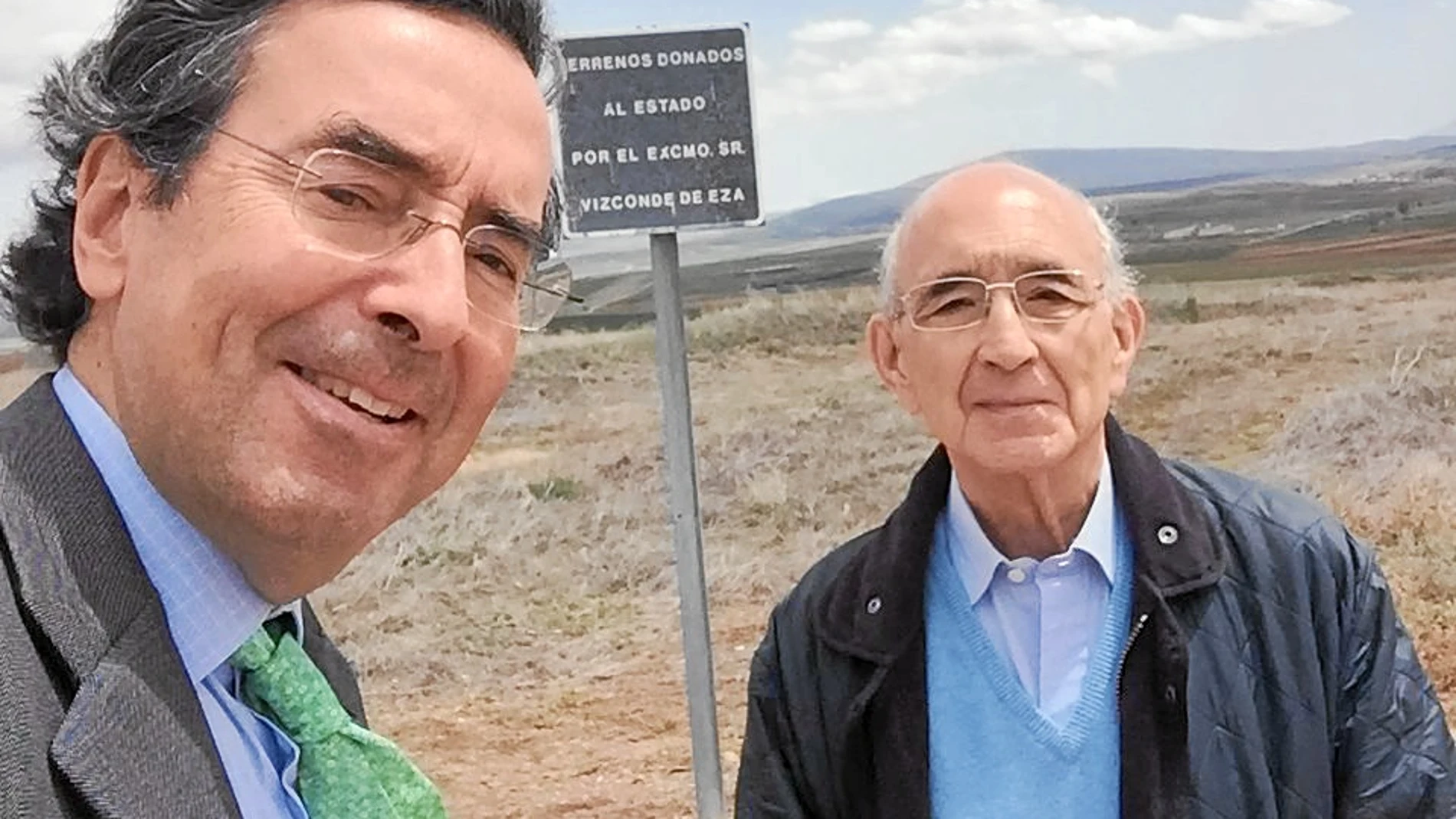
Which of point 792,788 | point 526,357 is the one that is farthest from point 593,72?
point 526,357

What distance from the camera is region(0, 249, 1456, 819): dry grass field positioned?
5637 mm

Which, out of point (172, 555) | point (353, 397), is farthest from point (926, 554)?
point (172, 555)

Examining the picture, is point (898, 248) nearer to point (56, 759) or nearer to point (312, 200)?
point (312, 200)

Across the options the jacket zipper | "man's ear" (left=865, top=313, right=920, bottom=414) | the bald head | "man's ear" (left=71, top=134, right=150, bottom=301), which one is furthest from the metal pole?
"man's ear" (left=71, top=134, right=150, bottom=301)

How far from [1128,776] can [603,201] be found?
1973 millimetres

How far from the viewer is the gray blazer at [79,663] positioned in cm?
100

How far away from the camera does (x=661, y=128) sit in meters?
3.17

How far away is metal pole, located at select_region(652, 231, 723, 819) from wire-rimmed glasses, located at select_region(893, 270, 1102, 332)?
4.80ft

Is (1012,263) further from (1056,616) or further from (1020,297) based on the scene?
(1056,616)

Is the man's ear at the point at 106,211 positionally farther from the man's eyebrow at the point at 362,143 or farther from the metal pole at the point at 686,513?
the metal pole at the point at 686,513

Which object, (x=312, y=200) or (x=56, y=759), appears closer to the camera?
(x=56, y=759)

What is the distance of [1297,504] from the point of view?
6.24 ft

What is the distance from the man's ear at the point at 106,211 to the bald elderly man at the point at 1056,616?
1134mm

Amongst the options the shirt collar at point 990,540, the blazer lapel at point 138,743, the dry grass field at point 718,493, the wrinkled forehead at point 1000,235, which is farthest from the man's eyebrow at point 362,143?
the dry grass field at point 718,493
